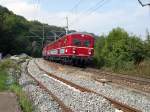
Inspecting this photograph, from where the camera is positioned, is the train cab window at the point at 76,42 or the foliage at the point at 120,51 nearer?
the foliage at the point at 120,51

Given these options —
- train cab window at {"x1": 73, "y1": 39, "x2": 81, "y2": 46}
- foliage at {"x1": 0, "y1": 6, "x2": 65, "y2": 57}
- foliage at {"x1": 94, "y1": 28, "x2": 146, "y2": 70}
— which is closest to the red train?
train cab window at {"x1": 73, "y1": 39, "x2": 81, "y2": 46}

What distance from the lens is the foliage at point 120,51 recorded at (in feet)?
115

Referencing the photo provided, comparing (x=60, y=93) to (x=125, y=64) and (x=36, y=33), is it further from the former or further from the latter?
(x=36, y=33)

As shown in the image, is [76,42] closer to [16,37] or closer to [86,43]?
[86,43]

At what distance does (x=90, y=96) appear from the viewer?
16.1 meters

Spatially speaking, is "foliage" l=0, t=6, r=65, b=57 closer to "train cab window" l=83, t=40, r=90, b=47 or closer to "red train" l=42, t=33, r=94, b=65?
"red train" l=42, t=33, r=94, b=65

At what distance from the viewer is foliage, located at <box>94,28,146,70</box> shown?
115 feet

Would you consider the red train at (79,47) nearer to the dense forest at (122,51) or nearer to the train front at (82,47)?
the train front at (82,47)

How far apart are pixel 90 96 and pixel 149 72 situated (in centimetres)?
1195

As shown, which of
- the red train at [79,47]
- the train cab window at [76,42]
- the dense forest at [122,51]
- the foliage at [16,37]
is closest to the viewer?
the dense forest at [122,51]

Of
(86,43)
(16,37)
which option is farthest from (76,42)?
(16,37)

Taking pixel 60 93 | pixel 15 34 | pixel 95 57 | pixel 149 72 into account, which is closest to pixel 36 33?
pixel 15 34

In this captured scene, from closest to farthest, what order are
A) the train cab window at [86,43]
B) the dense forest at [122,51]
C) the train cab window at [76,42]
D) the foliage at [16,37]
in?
the dense forest at [122,51] → the train cab window at [76,42] → the train cab window at [86,43] → the foliage at [16,37]

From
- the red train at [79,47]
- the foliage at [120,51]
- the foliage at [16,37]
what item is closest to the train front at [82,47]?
the red train at [79,47]
